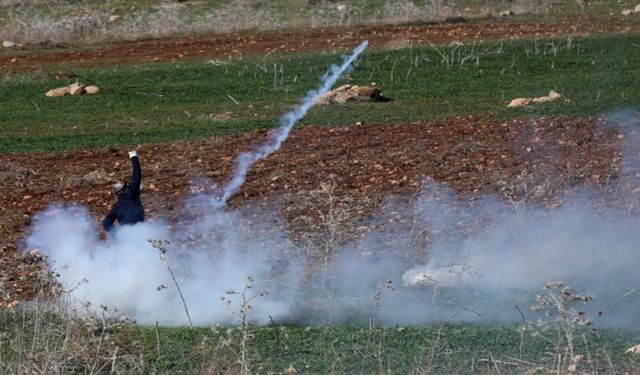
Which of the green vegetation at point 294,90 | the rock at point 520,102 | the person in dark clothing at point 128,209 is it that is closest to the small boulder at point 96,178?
the green vegetation at point 294,90

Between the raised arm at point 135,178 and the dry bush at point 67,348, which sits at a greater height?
the dry bush at point 67,348

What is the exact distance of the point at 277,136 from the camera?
16.6 metres

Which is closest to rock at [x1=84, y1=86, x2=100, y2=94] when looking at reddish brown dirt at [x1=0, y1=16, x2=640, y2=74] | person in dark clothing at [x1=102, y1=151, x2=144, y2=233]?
reddish brown dirt at [x1=0, y1=16, x2=640, y2=74]

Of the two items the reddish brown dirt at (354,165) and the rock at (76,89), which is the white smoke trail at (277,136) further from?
the rock at (76,89)

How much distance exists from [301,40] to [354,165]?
41.4 ft

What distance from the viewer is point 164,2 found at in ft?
120

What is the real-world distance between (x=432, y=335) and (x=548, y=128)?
7.47 m

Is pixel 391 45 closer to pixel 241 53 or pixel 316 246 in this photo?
pixel 241 53

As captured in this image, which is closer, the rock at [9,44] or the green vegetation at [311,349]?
the green vegetation at [311,349]

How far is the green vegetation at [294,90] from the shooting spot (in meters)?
17.5

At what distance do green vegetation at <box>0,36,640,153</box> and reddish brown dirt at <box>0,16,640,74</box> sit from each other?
1.20 m

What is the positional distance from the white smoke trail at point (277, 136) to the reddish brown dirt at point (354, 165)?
0.14 meters

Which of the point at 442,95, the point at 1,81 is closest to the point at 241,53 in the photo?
the point at 1,81

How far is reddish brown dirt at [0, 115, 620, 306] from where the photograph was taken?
1301 centimetres
